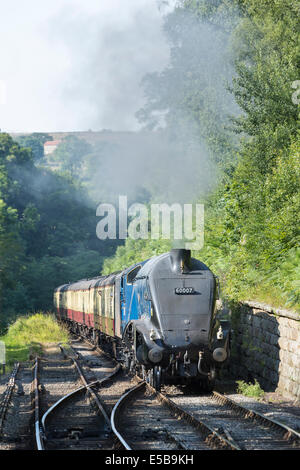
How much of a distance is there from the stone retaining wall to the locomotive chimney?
86.3 inches

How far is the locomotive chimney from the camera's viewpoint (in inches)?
570

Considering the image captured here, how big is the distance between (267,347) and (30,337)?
20.8 meters

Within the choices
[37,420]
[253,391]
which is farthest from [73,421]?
[253,391]

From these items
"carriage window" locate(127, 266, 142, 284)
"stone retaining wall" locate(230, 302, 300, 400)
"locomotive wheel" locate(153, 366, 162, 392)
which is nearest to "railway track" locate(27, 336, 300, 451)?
"locomotive wheel" locate(153, 366, 162, 392)

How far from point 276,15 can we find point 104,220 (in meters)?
45.4

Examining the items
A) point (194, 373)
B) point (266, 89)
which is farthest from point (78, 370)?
point (266, 89)

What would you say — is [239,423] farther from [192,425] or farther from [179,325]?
[179,325]

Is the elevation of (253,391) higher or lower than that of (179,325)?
lower

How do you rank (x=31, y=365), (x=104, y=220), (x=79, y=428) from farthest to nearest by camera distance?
1. (x=104, y=220)
2. (x=31, y=365)
3. (x=79, y=428)

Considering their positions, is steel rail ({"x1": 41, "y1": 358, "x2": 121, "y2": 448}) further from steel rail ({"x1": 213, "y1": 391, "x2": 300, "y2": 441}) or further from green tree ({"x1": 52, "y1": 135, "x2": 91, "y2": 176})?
green tree ({"x1": 52, "y1": 135, "x2": 91, "y2": 176})

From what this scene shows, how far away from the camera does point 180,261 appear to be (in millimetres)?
14516

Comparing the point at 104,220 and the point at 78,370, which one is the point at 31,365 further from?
the point at 104,220

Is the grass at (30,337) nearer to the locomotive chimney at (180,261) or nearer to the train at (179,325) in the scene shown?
the train at (179,325)
